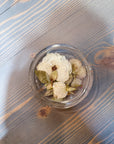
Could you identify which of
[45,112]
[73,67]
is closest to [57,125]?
[45,112]

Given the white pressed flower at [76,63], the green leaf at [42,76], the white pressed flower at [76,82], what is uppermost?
the green leaf at [42,76]

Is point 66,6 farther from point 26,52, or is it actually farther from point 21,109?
point 21,109

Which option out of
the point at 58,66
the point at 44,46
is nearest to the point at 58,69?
the point at 58,66

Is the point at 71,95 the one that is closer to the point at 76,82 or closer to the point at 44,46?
the point at 76,82

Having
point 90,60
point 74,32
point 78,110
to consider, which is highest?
point 74,32

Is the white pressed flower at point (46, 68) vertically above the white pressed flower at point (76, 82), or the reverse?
the white pressed flower at point (46, 68)
